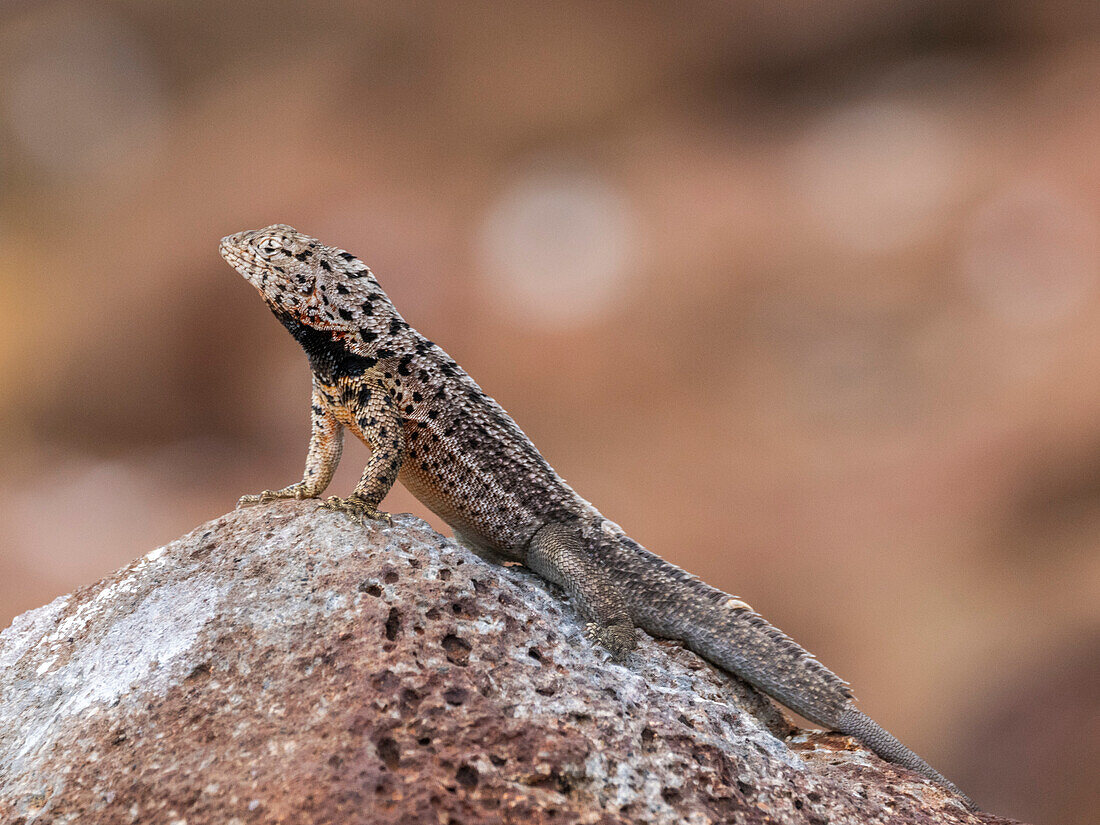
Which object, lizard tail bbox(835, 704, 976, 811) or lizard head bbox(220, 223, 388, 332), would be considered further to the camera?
lizard head bbox(220, 223, 388, 332)

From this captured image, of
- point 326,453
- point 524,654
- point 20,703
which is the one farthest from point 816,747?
point 20,703

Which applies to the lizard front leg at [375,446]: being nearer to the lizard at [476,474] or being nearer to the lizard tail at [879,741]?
the lizard at [476,474]

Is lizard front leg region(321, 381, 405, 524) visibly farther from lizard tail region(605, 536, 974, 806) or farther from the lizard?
lizard tail region(605, 536, 974, 806)

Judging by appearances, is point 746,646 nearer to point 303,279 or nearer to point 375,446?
point 375,446

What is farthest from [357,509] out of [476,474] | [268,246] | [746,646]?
[746,646]

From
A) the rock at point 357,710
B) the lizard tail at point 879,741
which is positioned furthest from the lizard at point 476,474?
the rock at point 357,710

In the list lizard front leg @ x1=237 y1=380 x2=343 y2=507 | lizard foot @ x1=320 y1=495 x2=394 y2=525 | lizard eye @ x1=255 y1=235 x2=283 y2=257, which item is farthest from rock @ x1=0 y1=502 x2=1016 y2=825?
lizard eye @ x1=255 y1=235 x2=283 y2=257
